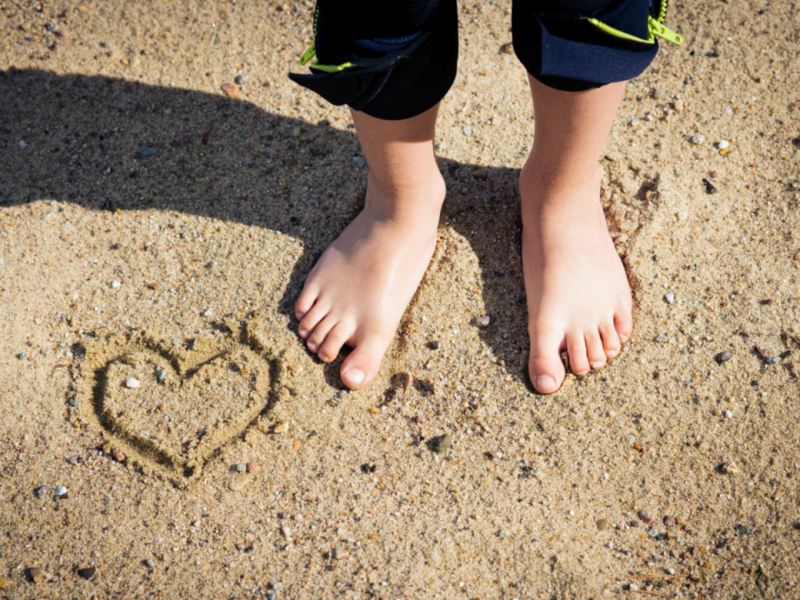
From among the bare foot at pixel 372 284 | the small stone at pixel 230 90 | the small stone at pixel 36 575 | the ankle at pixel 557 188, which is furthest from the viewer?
the small stone at pixel 230 90

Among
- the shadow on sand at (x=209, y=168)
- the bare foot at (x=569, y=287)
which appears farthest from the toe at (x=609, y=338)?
the shadow on sand at (x=209, y=168)

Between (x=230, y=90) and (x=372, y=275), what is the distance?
0.91 m

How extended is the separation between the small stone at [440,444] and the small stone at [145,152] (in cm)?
124

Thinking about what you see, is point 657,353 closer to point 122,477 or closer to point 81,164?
point 122,477

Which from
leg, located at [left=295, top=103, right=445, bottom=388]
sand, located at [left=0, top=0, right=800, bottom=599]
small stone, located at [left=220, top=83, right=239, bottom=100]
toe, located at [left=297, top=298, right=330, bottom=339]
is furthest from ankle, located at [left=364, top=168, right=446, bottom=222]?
small stone, located at [left=220, top=83, right=239, bottom=100]

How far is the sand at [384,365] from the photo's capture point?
168 centimetres

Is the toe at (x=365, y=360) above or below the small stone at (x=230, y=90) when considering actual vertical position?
below

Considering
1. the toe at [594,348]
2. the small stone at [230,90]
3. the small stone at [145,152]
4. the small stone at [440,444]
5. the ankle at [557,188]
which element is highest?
the ankle at [557,188]

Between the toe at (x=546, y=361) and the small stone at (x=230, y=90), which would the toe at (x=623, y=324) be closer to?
the toe at (x=546, y=361)

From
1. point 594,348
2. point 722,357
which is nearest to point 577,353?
point 594,348

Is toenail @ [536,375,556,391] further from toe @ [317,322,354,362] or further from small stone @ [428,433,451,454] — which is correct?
toe @ [317,322,354,362]

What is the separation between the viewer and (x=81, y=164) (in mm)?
2260

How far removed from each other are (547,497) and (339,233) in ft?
2.98

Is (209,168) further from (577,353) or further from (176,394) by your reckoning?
(577,353)
